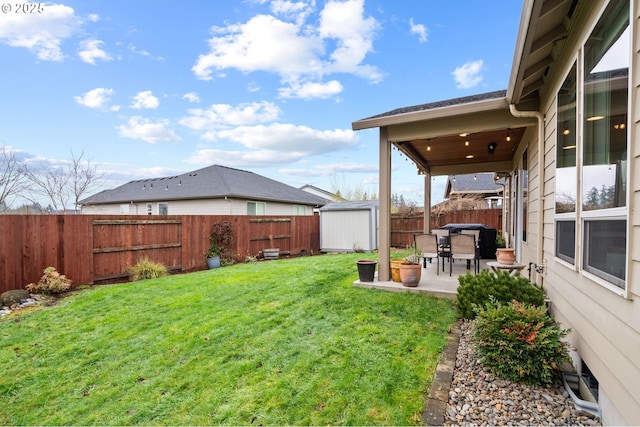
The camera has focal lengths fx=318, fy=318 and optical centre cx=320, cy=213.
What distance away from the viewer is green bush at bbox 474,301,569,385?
245cm

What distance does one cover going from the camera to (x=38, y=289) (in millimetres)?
6121

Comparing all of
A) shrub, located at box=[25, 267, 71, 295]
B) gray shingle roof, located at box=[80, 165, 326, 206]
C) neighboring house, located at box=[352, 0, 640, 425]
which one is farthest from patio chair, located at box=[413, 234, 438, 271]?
gray shingle roof, located at box=[80, 165, 326, 206]

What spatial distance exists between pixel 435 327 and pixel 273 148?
22767mm

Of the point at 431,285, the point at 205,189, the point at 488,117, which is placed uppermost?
the point at 488,117

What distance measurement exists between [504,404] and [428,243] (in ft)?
15.3

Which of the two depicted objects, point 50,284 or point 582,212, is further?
point 50,284

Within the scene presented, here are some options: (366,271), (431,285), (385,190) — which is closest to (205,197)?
(366,271)

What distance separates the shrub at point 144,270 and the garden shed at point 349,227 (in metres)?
6.94

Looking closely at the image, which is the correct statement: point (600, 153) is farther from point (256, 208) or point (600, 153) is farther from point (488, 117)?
point (256, 208)

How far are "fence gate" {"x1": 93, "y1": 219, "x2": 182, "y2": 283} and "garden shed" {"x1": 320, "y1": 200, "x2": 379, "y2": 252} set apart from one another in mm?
6113

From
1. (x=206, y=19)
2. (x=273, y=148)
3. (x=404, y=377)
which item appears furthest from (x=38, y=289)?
(x=273, y=148)

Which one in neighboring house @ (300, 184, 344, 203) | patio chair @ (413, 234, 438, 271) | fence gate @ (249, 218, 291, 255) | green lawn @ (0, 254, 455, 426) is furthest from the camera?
neighboring house @ (300, 184, 344, 203)

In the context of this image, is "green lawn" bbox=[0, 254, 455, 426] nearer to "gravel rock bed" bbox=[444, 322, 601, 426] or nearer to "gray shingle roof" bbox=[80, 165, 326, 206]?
"gravel rock bed" bbox=[444, 322, 601, 426]

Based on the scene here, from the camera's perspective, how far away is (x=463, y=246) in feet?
21.0
